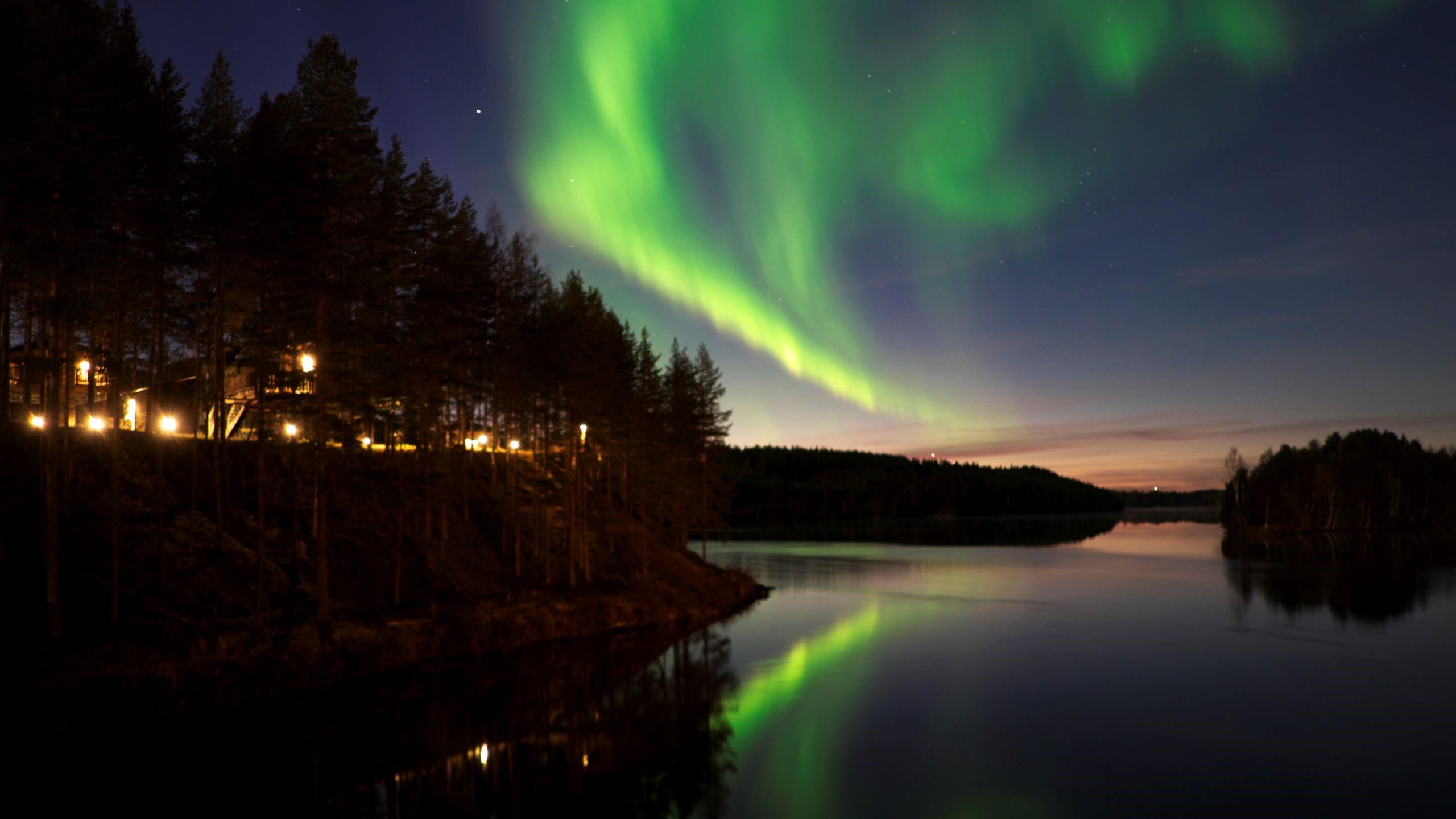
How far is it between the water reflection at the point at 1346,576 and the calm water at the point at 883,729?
22.9ft

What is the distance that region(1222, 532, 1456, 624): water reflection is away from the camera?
58219 mm

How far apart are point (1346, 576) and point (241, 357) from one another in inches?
3605

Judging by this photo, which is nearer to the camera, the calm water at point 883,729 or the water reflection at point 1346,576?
the calm water at point 883,729

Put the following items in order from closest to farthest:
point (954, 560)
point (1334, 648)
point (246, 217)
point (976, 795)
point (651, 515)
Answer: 1. point (976, 795)
2. point (246, 217)
3. point (1334, 648)
4. point (651, 515)
5. point (954, 560)

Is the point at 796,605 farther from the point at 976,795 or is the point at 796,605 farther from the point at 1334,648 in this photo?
the point at 976,795

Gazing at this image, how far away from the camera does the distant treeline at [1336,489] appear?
149 metres

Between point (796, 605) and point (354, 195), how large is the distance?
40.7 metres

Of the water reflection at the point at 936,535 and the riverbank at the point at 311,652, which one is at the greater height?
the riverbank at the point at 311,652

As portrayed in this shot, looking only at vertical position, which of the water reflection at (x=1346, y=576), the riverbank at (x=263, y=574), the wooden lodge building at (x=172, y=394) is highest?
the wooden lodge building at (x=172, y=394)

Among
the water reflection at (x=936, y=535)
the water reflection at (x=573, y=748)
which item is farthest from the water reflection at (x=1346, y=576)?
the water reflection at (x=573, y=748)

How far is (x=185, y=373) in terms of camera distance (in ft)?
158

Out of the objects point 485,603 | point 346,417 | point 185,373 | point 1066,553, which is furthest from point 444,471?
point 1066,553

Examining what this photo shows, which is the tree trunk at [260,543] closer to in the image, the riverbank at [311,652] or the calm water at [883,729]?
the riverbank at [311,652]

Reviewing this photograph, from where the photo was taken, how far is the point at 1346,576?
257 ft
